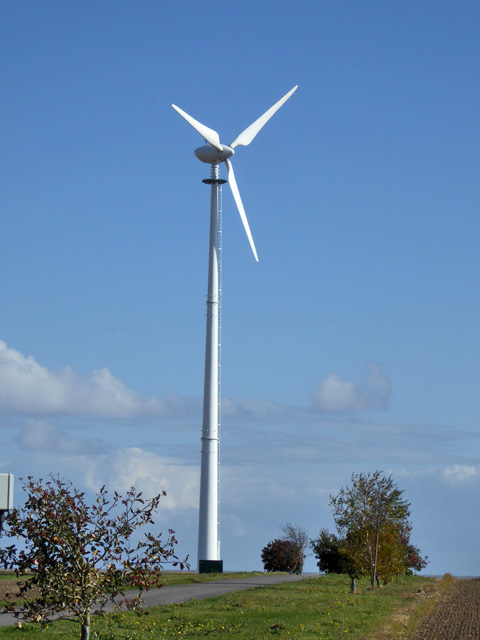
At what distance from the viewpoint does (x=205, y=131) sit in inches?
2501

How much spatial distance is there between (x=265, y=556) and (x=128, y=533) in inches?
2380

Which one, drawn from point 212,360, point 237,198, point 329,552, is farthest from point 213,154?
point 329,552

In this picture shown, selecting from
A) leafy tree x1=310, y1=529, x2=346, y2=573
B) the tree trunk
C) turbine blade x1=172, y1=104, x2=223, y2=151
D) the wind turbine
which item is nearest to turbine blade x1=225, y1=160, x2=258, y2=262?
the wind turbine

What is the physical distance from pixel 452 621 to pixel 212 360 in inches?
1212

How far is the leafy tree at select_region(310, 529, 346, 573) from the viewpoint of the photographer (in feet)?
177

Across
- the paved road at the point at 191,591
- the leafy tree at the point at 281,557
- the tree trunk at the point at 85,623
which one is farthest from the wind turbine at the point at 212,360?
the tree trunk at the point at 85,623

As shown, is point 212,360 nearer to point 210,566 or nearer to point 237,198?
point 237,198

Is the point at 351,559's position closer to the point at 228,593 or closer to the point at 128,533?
the point at 228,593

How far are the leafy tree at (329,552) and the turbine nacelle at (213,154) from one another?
30030 mm

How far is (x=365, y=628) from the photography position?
3050cm

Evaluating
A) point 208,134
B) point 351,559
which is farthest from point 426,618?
point 208,134

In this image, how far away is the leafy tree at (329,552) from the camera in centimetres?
5391

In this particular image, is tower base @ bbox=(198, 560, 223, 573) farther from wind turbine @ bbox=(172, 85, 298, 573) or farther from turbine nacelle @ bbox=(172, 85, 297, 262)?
turbine nacelle @ bbox=(172, 85, 297, 262)

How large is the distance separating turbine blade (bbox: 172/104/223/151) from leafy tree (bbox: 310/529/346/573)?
1208 inches
